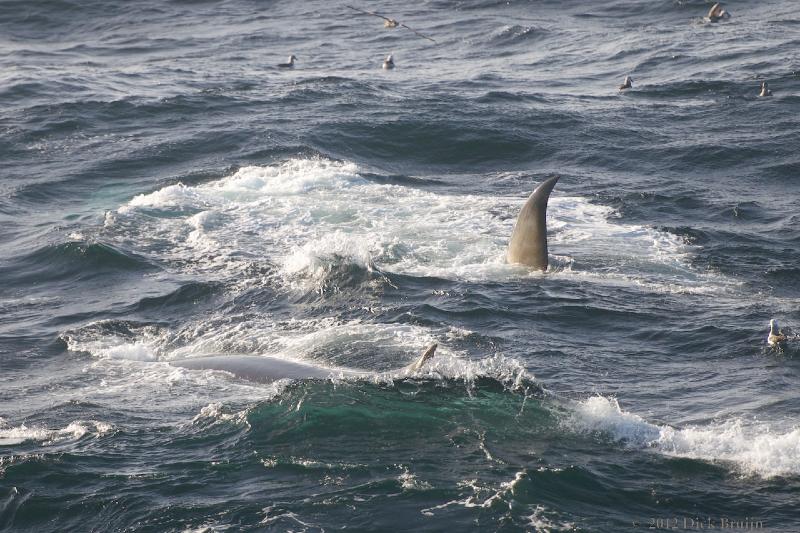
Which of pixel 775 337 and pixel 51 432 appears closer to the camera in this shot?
pixel 51 432

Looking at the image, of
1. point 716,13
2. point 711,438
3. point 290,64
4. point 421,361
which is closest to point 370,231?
point 421,361

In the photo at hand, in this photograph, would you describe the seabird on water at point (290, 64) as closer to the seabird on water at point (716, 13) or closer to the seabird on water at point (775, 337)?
the seabird on water at point (716, 13)

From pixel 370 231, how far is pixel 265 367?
26.3ft

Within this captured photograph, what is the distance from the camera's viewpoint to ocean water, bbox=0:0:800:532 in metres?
13.5

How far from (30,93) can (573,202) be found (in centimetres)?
2313

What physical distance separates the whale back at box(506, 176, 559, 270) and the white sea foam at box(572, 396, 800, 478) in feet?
19.3

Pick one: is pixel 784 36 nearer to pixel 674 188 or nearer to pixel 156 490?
pixel 674 188

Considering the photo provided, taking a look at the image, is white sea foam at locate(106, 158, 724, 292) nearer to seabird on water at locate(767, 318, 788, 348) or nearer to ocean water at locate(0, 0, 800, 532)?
ocean water at locate(0, 0, 800, 532)

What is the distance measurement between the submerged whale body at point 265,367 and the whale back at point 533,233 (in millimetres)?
4787

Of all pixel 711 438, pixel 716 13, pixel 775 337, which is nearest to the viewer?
pixel 711 438

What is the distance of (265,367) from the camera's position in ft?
56.6

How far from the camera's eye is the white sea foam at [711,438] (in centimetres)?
1346

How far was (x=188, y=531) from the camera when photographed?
12.6m

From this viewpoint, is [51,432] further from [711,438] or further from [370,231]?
[370,231]
